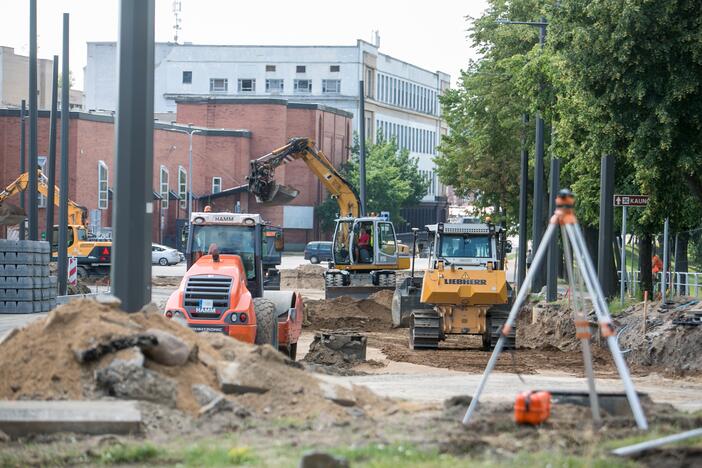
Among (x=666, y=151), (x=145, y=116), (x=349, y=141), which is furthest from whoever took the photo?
(x=349, y=141)

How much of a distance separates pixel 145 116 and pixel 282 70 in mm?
98642

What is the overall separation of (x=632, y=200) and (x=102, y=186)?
55982 millimetres

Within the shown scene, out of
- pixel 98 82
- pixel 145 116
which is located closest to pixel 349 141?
pixel 98 82

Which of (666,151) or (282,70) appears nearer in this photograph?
(666,151)

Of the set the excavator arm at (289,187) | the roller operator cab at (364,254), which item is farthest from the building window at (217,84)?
the roller operator cab at (364,254)

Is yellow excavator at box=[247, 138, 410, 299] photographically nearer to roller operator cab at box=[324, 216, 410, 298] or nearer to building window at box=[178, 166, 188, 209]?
roller operator cab at box=[324, 216, 410, 298]

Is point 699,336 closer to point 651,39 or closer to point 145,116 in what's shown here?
point 651,39

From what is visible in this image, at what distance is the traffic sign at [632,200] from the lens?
2812 cm

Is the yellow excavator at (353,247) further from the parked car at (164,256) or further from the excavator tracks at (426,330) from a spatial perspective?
the parked car at (164,256)

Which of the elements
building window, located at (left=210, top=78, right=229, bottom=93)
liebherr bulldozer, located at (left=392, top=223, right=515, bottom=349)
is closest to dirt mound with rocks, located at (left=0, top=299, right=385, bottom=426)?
liebherr bulldozer, located at (left=392, top=223, right=515, bottom=349)

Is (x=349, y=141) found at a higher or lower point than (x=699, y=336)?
higher

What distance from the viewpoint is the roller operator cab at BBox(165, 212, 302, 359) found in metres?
20.1

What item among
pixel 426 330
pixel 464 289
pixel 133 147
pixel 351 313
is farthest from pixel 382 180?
pixel 133 147

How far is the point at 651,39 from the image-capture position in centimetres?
2517
